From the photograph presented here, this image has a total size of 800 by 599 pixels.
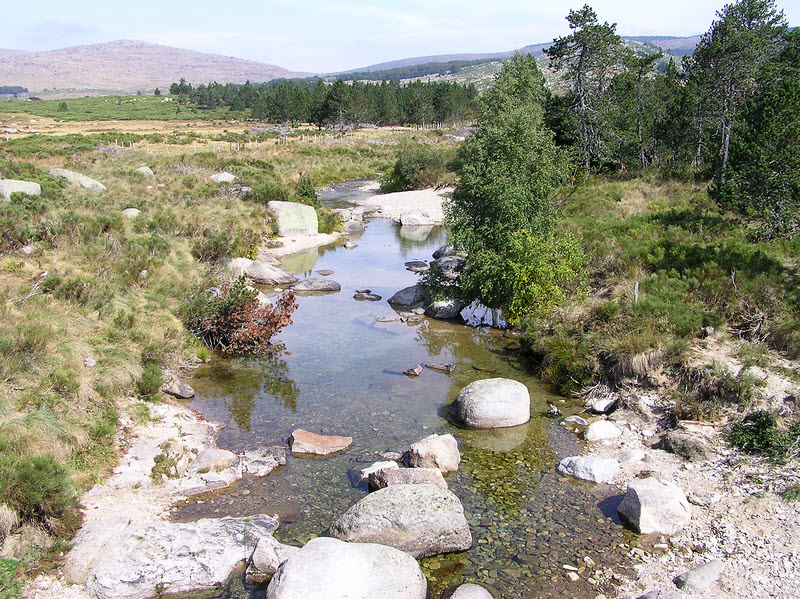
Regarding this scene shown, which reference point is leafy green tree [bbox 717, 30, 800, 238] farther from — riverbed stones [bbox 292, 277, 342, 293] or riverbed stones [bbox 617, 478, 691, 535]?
riverbed stones [bbox 292, 277, 342, 293]

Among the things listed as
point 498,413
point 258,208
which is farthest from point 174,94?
point 498,413

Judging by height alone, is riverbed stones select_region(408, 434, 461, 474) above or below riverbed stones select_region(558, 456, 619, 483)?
above

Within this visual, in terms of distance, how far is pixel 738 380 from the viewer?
40.9ft

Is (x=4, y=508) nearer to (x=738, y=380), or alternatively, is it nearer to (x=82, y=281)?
(x=82, y=281)

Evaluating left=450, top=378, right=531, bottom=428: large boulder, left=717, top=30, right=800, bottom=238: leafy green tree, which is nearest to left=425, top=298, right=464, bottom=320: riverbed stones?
left=450, top=378, right=531, bottom=428: large boulder

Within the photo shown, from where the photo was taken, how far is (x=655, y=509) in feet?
31.1

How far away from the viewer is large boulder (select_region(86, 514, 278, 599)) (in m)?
7.86

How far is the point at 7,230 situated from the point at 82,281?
4743mm

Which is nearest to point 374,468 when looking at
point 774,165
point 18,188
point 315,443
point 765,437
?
point 315,443

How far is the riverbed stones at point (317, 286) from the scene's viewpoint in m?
23.8

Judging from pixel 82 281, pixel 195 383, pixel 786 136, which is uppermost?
pixel 786 136

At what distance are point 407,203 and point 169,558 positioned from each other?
1538 inches

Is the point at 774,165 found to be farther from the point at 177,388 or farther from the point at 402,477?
the point at 177,388

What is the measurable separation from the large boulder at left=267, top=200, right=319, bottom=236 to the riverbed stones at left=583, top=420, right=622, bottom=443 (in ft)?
76.2
